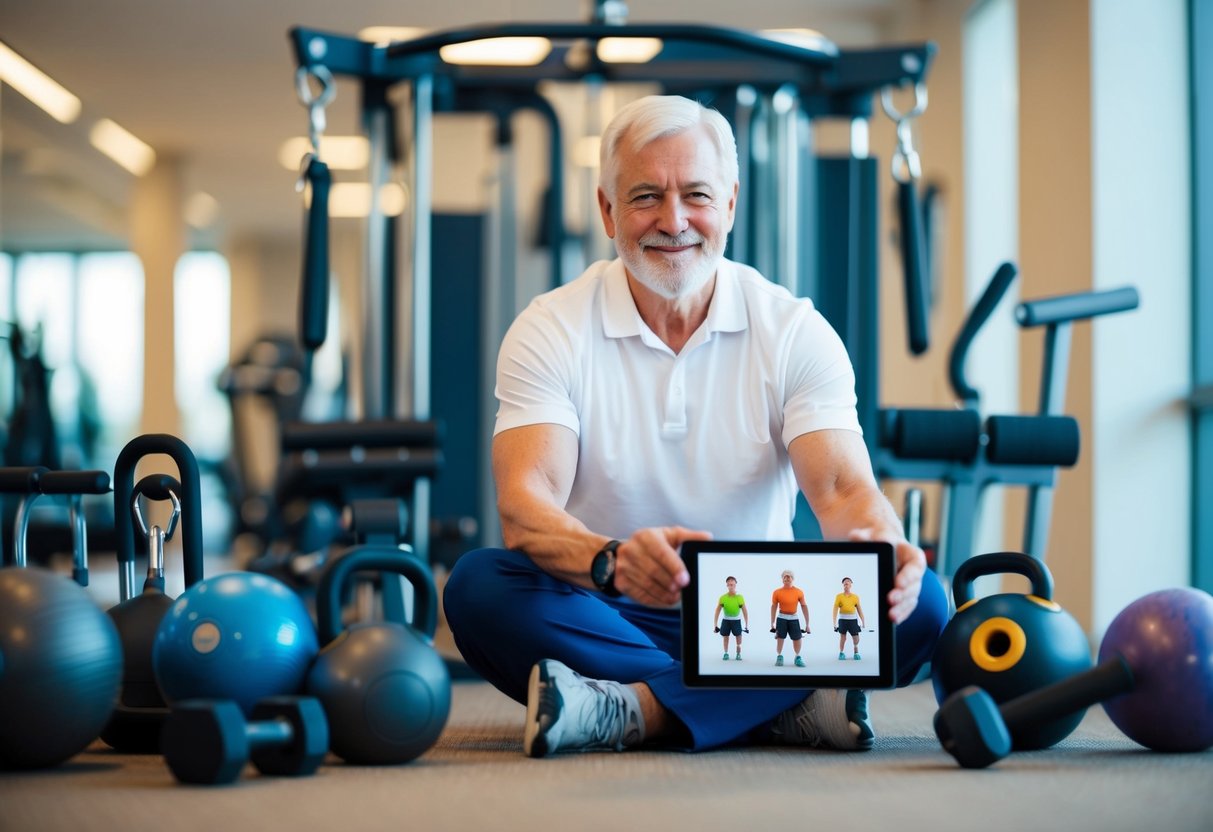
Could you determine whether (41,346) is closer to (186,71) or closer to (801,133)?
(186,71)

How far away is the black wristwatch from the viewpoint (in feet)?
5.90

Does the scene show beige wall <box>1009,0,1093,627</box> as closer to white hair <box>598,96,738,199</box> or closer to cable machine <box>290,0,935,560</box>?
cable machine <box>290,0,935,560</box>

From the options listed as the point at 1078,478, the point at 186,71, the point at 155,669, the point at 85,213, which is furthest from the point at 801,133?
the point at 85,213

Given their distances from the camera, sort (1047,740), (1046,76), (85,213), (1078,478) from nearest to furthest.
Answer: (1047,740) < (1078,478) < (1046,76) < (85,213)

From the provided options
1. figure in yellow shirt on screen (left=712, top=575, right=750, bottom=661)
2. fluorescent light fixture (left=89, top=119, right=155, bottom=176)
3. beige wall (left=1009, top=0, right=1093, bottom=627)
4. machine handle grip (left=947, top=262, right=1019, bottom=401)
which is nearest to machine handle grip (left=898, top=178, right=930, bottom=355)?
machine handle grip (left=947, top=262, right=1019, bottom=401)

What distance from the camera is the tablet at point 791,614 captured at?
180 centimetres

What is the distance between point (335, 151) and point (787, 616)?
839 centimetres

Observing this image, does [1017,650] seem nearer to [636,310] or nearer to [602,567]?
[602,567]

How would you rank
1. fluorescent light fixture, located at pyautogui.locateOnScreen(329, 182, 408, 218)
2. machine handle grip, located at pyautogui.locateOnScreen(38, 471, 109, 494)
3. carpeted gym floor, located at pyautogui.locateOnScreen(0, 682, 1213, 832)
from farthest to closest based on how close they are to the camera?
fluorescent light fixture, located at pyautogui.locateOnScreen(329, 182, 408, 218), machine handle grip, located at pyautogui.locateOnScreen(38, 471, 109, 494), carpeted gym floor, located at pyautogui.locateOnScreen(0, 682, 1213, 832)

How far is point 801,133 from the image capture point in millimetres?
4172

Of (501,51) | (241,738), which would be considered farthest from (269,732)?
(501,51)

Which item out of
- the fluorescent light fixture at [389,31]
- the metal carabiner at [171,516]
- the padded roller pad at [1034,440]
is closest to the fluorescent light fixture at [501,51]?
the fluorescent light fixture at [389,31]

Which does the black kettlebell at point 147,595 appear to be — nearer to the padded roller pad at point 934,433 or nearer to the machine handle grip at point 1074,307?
the padded roller pad at point 934,433

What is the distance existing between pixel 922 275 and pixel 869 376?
492 millimetres
